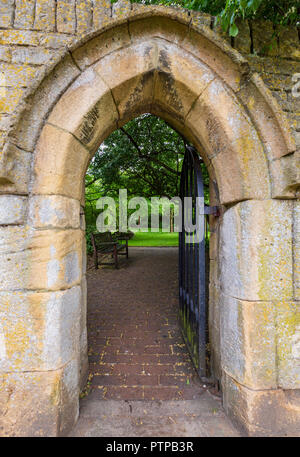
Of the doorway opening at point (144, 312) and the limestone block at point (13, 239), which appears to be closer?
the limestone block at point (13, 239)

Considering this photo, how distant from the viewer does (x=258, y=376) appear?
170cm

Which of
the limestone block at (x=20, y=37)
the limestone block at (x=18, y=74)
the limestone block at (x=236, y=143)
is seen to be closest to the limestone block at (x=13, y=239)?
the limestone block at (x=18, y=74)

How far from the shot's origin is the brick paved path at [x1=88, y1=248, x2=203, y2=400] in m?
2.19

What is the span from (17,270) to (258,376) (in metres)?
1.98

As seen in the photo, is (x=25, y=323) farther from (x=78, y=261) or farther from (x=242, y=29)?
(x=242, y=29)

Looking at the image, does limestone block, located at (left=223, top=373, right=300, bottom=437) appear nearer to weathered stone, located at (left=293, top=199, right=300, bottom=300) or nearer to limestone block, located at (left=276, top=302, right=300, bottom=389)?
limestone block, located at (left=276, top=302, right=300, bottom=389)

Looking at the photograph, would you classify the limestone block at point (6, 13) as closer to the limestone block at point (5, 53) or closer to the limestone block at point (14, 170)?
the limestone block at point (5, 53)

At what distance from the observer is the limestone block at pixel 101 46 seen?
1.69m

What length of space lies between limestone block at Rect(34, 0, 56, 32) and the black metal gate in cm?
162

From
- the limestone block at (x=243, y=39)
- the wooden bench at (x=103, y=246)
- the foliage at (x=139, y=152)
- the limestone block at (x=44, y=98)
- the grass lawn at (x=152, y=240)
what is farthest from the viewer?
the grass lawn at (x=152, y=240)

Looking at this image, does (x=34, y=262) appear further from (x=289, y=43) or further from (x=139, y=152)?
(x=139, y=152)

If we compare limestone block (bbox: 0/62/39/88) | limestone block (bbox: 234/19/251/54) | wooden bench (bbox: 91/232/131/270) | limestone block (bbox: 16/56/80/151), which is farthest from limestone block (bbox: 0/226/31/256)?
wooden bench (bbox: 91/232/131/270)

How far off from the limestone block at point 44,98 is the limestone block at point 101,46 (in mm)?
→ 82

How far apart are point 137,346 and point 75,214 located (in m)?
2.04
